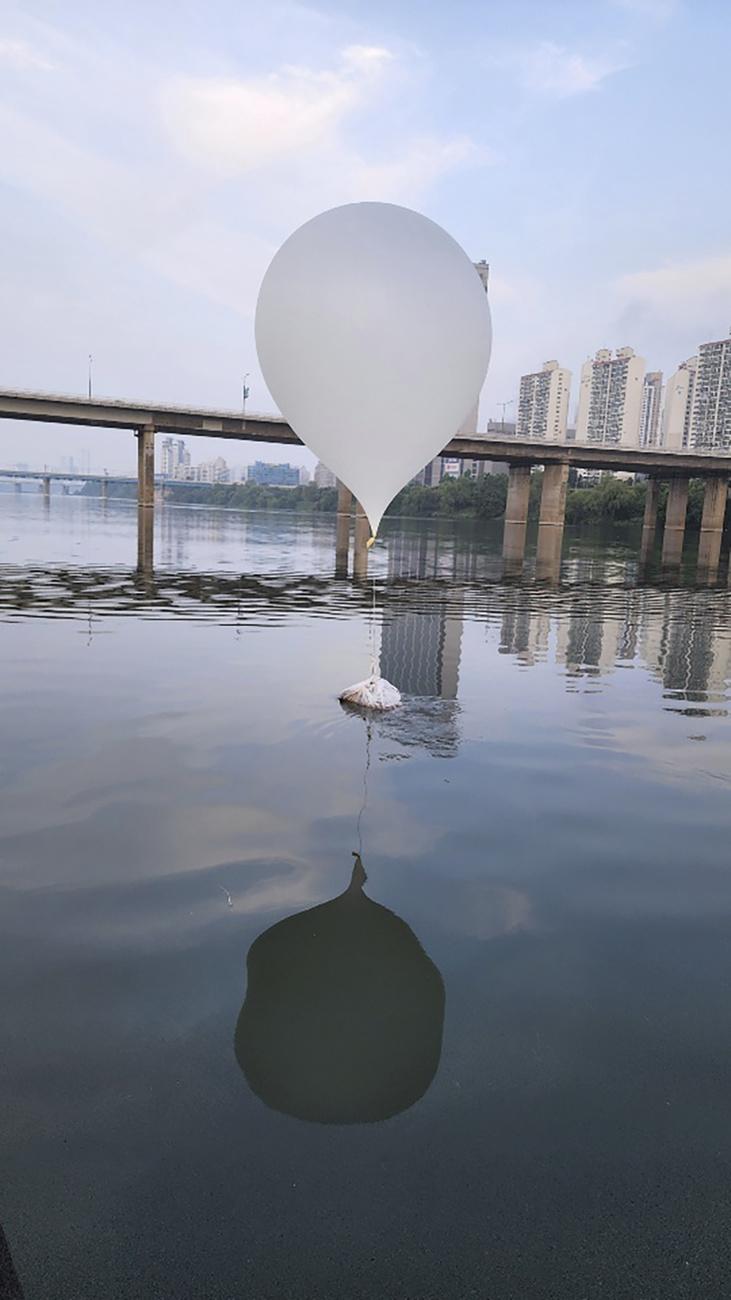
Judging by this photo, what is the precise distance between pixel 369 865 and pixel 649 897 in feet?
7.41

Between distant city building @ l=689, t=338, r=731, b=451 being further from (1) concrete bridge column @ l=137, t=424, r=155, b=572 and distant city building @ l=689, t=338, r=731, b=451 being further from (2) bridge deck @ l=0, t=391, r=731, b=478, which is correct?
(1) concrete bridge column @ l=137, t=424, r=155, b=572

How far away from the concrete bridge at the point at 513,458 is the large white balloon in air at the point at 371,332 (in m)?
47.4

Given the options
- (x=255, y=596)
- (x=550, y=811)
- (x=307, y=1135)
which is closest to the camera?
(x=307, y=1135)

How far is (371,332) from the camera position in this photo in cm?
925

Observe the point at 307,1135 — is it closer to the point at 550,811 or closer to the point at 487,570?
the point at 550,811

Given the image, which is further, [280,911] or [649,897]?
[649,897]

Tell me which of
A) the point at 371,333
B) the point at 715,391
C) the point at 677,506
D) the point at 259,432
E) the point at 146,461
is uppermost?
the point at 715,391

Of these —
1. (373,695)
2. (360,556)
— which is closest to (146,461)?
(360,556)

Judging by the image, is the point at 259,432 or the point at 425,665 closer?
the point at 425,665

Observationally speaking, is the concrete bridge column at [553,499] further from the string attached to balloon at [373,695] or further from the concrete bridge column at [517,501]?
the string attached to balloon at [373,695]

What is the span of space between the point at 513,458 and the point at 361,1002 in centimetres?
8923

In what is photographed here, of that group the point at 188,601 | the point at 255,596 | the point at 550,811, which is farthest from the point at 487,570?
the point at 550,811

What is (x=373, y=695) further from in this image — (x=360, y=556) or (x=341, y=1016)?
(x=360, y=556)

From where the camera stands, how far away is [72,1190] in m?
3.61
